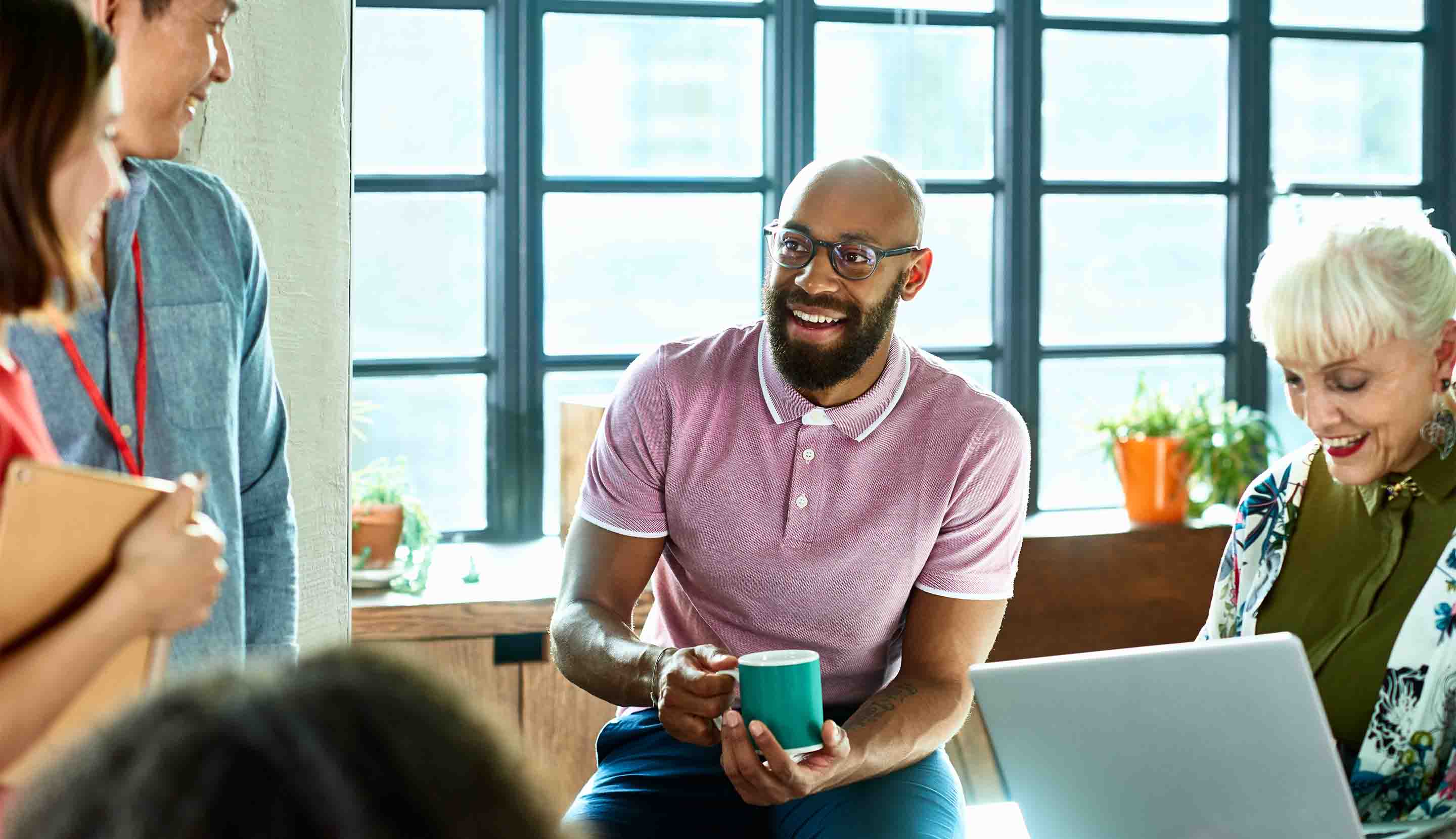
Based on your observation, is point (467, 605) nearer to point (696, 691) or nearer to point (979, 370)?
point (696, 691)

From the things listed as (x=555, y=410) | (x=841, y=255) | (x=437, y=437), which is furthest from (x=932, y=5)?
(x=841, y=255)

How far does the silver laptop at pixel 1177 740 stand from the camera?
124 cm

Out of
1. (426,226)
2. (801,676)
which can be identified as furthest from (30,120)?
(426,226)

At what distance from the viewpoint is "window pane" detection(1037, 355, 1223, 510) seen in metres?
4.00

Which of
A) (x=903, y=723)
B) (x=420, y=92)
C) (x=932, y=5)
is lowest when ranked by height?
(x=903, y=723)

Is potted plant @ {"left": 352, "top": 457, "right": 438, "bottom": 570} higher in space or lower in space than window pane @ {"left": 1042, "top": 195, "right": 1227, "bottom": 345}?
lower

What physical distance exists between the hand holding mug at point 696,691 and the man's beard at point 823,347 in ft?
1.58

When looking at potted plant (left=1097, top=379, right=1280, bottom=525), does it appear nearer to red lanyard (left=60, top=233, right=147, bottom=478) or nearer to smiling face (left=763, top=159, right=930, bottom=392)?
smiling face (left=763, top=159, right=930, bottom=392)

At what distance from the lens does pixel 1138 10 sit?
13.1 ft

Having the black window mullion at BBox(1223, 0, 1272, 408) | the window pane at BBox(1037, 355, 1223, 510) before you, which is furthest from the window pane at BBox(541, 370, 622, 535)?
the black window mullion at BBox(1223, 0, 1272, 408)

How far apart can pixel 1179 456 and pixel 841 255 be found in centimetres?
195

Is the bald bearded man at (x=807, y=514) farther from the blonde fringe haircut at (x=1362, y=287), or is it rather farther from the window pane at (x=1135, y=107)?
the window pane at (x=1135, y=107)

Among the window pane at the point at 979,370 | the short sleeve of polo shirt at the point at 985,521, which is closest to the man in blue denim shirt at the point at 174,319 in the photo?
the short sleeve of polo shirt at the point at 985,521

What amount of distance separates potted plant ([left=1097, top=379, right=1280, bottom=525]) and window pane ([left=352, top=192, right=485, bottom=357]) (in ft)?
5.69
